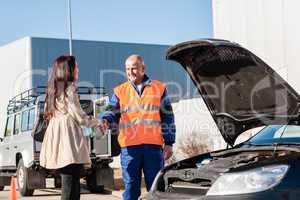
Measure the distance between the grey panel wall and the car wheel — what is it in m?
Answer: 23.8

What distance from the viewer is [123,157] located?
6109mm

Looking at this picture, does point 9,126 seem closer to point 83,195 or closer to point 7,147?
point 7,147

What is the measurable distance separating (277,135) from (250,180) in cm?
162

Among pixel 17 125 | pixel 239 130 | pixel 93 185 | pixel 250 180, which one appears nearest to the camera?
pixel 250 180

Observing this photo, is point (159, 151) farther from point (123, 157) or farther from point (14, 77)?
point (14, 77)

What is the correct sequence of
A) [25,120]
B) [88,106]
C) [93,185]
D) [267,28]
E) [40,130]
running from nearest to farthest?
[40,130], [267,28], [88,106], [93,185], [25,120]

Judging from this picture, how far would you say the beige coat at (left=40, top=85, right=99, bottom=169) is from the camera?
5.56 m

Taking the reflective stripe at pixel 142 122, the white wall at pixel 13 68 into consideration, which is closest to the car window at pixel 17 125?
the reflective stripe at pixel 142 122

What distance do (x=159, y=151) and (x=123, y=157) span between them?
1.17 ft

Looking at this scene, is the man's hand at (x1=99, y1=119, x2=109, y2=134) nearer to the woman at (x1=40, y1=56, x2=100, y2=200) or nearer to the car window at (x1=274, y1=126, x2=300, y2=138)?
the woman at (x1=40, y1=56, x2=100, y2=200)

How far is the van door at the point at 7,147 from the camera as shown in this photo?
580 inches

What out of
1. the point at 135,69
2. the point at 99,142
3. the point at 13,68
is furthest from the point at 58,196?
the point at 13,68

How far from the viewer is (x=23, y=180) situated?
13.1 metres

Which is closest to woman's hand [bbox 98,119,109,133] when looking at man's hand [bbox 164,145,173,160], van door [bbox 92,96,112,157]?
man's hand [bbox 164,145,173,160]
